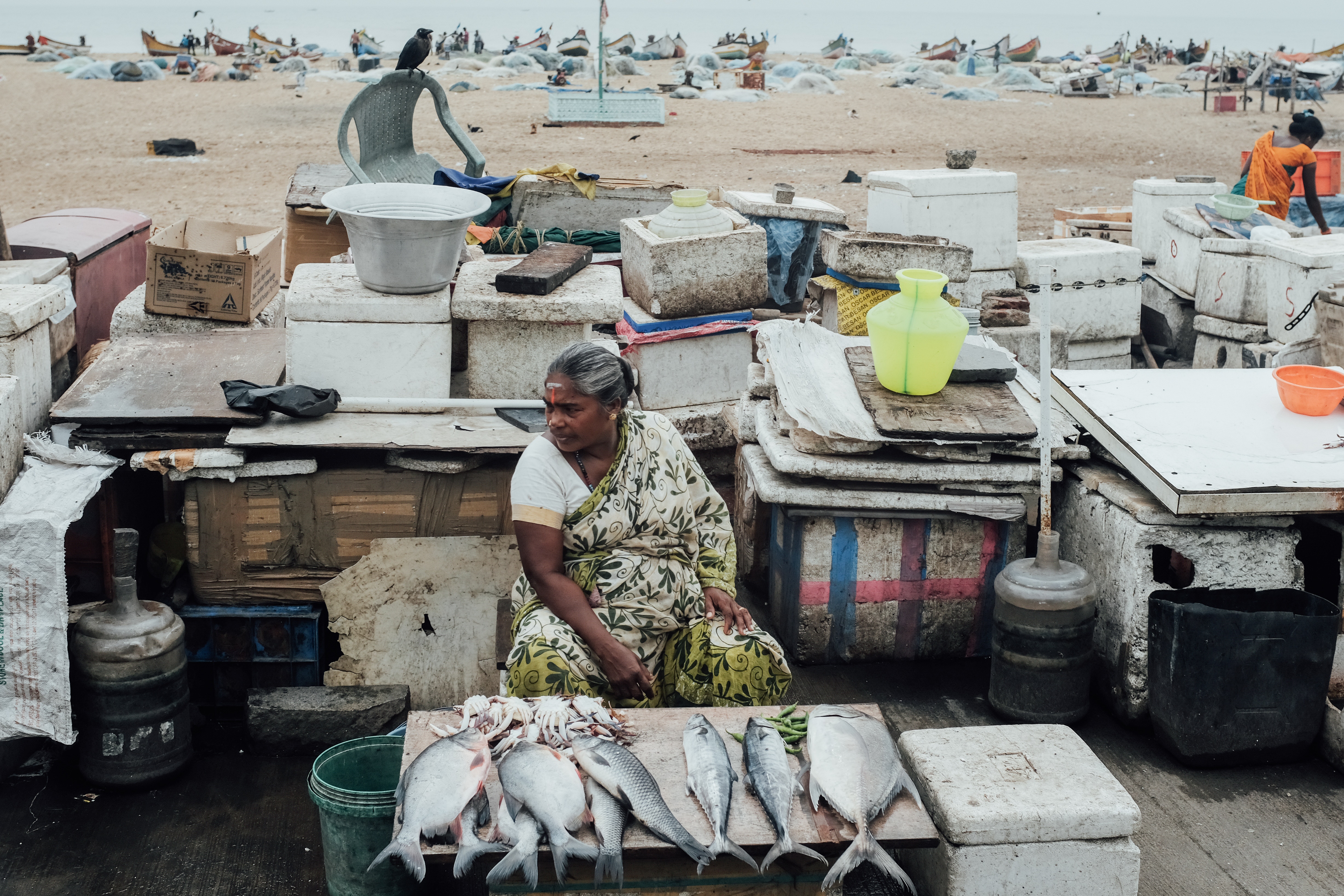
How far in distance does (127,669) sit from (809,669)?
2.26 m

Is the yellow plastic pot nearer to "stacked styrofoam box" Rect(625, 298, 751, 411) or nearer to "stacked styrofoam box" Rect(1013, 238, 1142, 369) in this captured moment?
"stacked styrofoam box" Rect(625, 298, 751, 411)

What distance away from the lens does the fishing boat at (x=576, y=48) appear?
1714 inches

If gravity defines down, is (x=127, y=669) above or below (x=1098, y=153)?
below

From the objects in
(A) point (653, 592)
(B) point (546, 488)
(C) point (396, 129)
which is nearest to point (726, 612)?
(A) point (653, 592)

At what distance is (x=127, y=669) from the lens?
11.8 ft

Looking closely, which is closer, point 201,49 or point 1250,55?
point 1250,55

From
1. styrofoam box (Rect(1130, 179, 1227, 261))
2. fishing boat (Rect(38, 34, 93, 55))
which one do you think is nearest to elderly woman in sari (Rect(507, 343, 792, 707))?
styrofoam box (Rect(1130, 179, 1227, 261))

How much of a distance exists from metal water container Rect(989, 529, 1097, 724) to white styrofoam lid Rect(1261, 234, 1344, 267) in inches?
138

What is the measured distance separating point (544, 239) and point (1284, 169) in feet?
20.8

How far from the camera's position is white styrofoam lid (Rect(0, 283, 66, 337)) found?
386cm

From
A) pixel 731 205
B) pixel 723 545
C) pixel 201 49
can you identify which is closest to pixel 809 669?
pixel 723 545

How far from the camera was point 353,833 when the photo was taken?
2990 millimetres

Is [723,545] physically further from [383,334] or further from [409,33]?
[409,33]

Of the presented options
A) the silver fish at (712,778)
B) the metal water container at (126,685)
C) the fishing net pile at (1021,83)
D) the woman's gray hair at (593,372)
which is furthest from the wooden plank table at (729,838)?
the fishing net pile at (1021,83)
